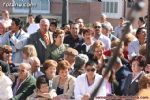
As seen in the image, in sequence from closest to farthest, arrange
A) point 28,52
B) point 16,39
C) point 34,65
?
point 34,65, point 28,52, point 16,39

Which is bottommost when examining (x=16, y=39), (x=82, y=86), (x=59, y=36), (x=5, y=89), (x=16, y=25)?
(x=5, y=89)

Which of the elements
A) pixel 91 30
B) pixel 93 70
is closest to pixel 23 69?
pixel 93 70

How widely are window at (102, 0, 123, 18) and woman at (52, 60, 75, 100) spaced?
37.9 meters

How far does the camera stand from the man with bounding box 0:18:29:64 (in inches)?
318

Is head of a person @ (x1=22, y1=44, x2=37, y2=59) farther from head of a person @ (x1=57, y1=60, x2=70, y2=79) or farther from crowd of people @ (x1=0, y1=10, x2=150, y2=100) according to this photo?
head of a person @ (x1=57, y1=60, x2=70, y2=79)

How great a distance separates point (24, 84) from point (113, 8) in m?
39.0

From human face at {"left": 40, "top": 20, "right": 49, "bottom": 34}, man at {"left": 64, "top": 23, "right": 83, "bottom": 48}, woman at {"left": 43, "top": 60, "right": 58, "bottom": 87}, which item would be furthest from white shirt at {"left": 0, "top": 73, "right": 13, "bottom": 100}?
man at {"left": 64, "top": 23, "right": 83, "bottom": 48}

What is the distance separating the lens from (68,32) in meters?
9.57

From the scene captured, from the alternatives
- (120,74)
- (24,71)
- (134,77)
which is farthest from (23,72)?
(134,77)

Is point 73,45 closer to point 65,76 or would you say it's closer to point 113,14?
point 65,76

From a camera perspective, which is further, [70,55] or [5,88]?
[70,55]

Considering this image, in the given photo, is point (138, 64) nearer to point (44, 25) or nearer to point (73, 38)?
point (44, 25)

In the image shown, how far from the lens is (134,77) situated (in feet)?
19.5

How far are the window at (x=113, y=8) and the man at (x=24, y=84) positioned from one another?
37.9 meters
